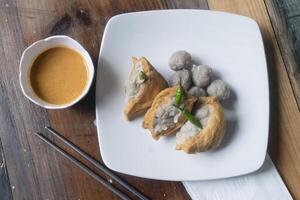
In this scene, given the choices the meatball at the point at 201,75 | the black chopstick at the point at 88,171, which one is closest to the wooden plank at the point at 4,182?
the black chopstick at the point at 88,171

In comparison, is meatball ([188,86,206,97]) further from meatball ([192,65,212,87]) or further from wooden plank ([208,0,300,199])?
wooden plank ([208,0,300,199])

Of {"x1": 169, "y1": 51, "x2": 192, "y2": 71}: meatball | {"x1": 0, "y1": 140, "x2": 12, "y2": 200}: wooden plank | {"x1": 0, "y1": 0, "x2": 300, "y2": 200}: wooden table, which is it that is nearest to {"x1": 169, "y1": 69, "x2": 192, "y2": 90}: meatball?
{"x1": 169, "y1": 51, "x2": 192, "y2": 71}: meatball

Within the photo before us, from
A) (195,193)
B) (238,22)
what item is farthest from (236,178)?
(238,22)

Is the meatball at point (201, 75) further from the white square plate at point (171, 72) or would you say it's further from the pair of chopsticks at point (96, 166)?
the pair of chopsticks at point (96, 166)

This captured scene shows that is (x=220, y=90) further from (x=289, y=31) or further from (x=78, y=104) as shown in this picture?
(x=78, y=104)

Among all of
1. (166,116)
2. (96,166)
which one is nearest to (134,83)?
(166,116)
